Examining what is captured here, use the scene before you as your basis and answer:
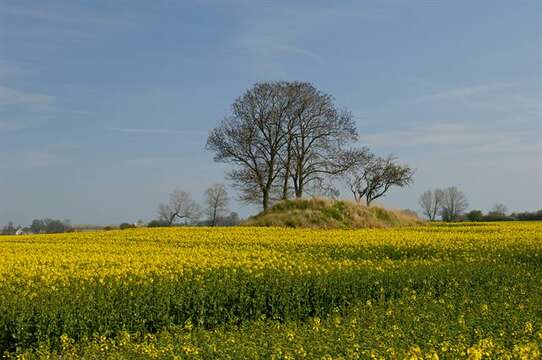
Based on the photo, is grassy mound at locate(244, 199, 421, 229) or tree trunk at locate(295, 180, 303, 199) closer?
grassy mound at locate(244, 199, 421, 229)

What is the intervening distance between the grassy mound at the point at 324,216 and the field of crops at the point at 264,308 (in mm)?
14500

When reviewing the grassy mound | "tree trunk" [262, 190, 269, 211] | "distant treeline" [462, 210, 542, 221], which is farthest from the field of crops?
"distant treeline" [462, 210, 542, 221]

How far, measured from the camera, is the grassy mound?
92.7 ft

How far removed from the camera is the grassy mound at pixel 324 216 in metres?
28.3

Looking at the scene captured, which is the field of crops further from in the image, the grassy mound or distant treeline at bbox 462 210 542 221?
distant treeline at bbox 462 210 542 221

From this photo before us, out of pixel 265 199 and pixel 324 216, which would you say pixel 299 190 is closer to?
pixel 265 199

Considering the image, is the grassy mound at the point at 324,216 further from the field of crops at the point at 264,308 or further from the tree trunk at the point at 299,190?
the field of crops at the point at 264,308

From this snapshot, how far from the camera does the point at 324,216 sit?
28.8 meters

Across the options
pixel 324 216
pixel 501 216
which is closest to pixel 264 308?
pixel 324 216

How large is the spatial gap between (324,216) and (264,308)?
19.3 metres

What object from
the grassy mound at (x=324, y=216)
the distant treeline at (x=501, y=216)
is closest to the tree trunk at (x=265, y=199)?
the grassy mound at (x=324, y=216)

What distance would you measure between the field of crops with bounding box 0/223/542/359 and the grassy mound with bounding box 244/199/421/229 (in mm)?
14500

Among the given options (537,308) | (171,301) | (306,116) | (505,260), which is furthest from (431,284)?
(306,116)

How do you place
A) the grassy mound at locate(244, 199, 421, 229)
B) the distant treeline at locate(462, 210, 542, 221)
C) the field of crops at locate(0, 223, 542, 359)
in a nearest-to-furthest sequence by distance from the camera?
the field of crops at locate(0, 223, 542, 359) < the grassy mound at locate(244, 199, 421, 229) < the distant treeline at locate(462, 210, 542, 221)
